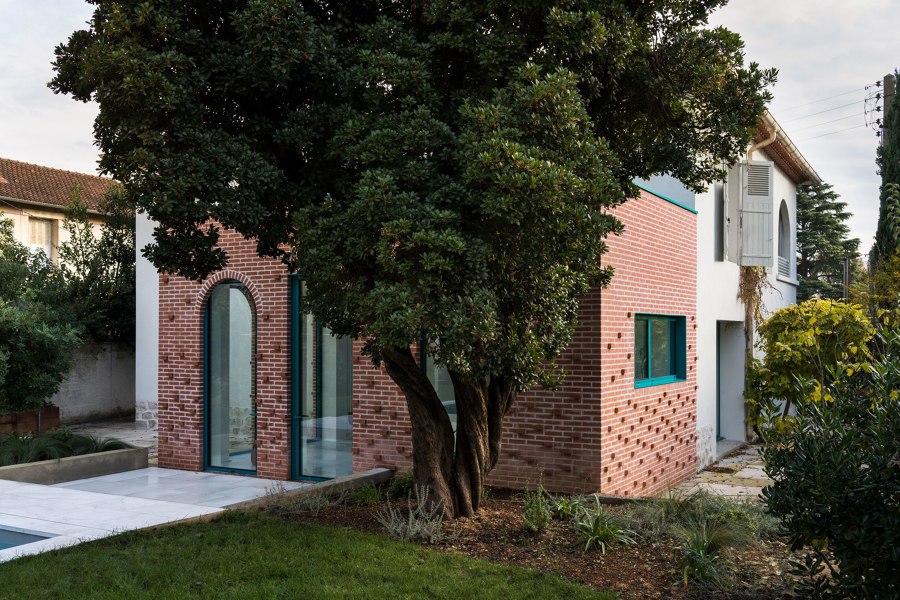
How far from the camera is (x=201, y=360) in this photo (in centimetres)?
1183

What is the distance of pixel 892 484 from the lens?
446 centimetres

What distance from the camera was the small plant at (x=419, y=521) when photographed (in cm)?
697

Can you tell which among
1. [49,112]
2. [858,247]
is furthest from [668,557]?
[858,247]

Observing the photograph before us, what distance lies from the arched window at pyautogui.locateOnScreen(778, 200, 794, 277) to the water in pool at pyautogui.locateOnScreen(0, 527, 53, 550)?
16787 millimetres

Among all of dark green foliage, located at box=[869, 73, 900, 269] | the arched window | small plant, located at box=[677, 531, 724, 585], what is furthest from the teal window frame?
the arched window

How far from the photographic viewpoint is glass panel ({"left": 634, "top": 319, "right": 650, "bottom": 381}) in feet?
35.4

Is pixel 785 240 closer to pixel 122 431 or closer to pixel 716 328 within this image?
pixel 716 328

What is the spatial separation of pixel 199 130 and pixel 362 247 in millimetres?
1578

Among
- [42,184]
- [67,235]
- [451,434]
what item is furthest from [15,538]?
[42,184]

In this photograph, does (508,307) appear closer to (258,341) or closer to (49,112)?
(258,341)

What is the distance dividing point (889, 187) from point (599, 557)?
42.1 ft

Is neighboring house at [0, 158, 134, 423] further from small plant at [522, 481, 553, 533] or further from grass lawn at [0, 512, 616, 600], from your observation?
small plant at [522, 481, 553, 533]

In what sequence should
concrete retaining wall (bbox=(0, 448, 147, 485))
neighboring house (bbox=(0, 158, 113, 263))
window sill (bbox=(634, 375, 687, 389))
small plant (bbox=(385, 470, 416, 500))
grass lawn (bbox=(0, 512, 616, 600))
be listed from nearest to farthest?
grass lawn (bbox=(0, 512, 616, 600))
small plant (bbox=(385, 470, 416, 500))
concrete retaining wall (bbox=(0, 448, 147, 485))
window sill (bbox=(634, 375, 687, 389))
neighboring house (bbox=(0, 158, 113, 263))

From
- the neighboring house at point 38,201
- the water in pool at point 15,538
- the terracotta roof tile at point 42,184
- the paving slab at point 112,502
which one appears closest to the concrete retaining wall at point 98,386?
the neighboring house at point 38,201
